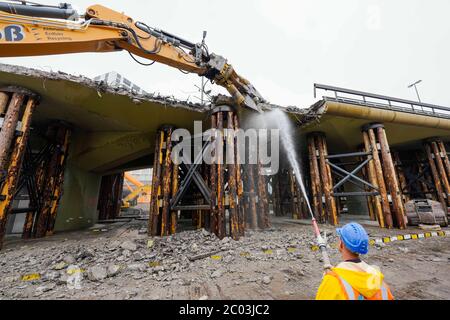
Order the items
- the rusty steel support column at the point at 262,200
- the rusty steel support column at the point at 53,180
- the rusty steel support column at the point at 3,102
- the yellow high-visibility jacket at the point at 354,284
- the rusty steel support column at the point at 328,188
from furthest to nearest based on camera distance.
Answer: the rusty steel support column at the point at 328,188 < the rusty steel support column at the point at 262,200 < the rusty steel support column at the point at 53,180 < the rusty steel support column at the point at 3,102 < the yellow high-visibility jacket at the point at 354,284

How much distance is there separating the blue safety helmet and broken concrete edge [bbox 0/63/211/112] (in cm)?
566

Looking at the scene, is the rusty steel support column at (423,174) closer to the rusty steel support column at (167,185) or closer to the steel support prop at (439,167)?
the steel support prop at (439,167)

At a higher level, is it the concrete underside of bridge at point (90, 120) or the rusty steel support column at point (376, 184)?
the concrete underside of bridge at point (90, 120)

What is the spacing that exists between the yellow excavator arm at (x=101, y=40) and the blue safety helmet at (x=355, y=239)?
16.1ft

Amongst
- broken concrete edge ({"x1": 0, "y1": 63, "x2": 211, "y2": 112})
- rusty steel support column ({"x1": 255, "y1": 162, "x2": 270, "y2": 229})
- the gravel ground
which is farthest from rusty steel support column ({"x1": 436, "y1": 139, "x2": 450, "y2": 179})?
broken concrete edge ({"x1": 0, "y1": 63, "x2": 211, "y2": 112})

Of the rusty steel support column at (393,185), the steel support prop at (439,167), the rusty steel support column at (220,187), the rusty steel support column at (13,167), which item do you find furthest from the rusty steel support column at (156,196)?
the steel support prop at (439,167)

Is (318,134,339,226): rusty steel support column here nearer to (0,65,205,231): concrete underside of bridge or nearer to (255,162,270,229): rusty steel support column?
(255,162,270,229): rusty steel support column

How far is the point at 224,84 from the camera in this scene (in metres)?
5.74

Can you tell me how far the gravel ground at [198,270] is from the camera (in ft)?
8.75

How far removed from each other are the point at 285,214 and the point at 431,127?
896 cm

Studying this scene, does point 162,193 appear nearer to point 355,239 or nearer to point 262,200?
point 262,200

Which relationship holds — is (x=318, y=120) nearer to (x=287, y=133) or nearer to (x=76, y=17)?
(x=287, y=133)

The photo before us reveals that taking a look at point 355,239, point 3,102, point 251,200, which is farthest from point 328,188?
point 3,102

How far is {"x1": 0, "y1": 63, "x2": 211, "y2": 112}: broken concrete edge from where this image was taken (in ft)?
15.4
